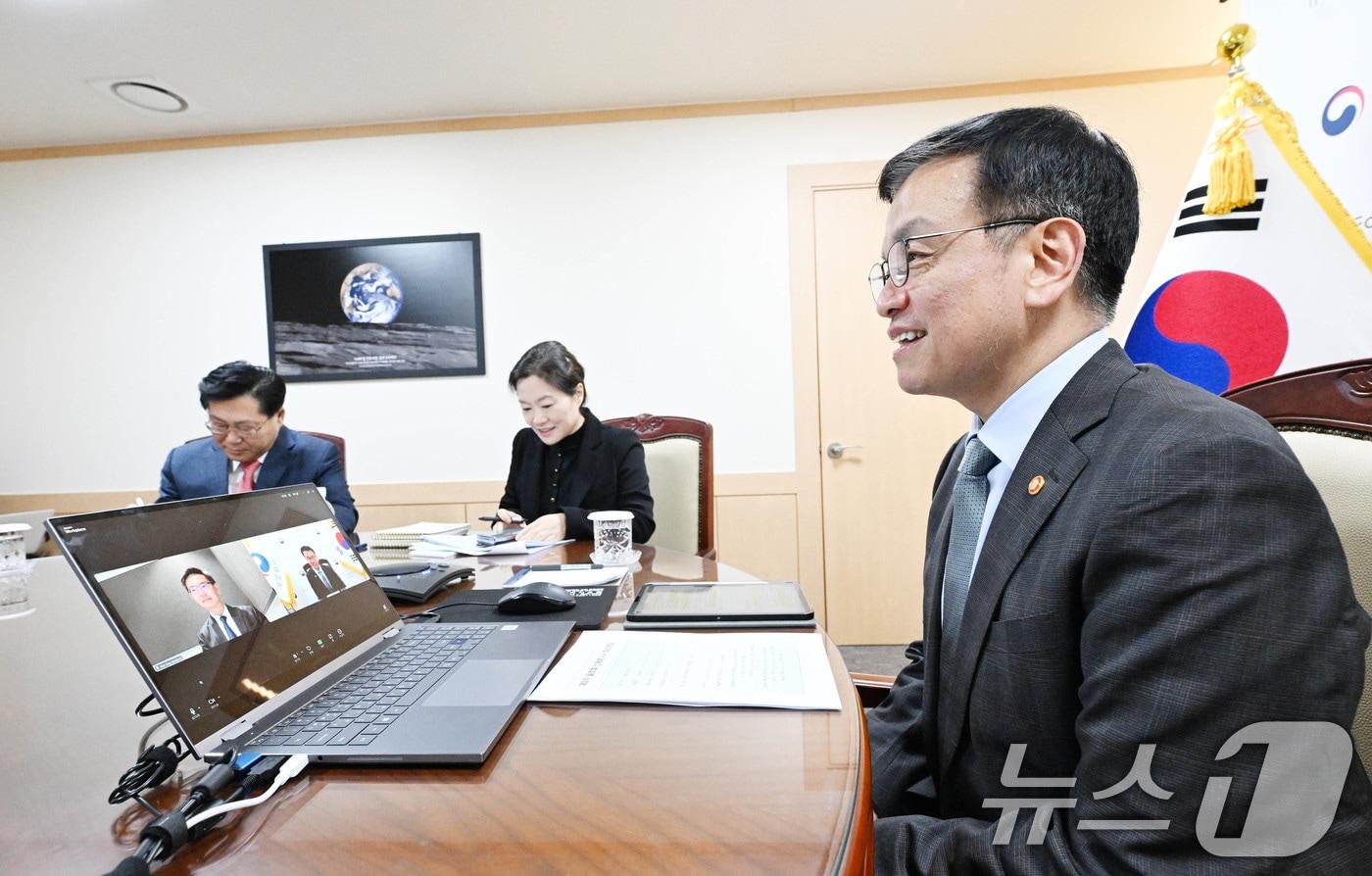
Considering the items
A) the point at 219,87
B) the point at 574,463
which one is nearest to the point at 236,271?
the point at 219,87

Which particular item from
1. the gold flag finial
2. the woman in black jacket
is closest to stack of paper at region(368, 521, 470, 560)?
the woman in black jacket

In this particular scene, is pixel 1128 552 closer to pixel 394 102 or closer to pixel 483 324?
pixel 483 324

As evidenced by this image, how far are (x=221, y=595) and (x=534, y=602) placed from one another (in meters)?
0.44

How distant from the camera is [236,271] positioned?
3.59m

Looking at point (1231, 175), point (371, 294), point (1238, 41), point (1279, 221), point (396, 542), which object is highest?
point (1238, 41)

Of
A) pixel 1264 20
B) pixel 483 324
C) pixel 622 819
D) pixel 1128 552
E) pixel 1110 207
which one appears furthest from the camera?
pixel 483 324

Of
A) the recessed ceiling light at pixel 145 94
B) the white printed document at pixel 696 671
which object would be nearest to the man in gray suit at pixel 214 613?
the white printed document at pixel 696 671

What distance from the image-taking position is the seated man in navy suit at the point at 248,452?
7.43 ft

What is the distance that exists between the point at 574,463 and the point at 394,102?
2.11m

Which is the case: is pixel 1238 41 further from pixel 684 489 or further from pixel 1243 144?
pixel 684 489

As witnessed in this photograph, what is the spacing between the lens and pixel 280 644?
75cm

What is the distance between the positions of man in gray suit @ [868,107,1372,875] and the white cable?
21.7 inches

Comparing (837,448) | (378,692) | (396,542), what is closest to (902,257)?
(378,692)

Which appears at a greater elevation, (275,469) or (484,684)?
(275,469)
